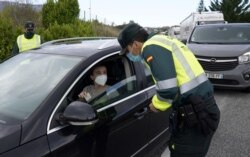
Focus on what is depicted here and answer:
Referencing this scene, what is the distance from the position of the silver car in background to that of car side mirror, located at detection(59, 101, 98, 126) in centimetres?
611

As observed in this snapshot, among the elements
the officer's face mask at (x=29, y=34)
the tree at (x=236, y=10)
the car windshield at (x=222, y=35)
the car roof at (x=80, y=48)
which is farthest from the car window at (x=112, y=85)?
the tree at (x=236, y=10)

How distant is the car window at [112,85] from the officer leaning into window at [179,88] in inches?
19.5

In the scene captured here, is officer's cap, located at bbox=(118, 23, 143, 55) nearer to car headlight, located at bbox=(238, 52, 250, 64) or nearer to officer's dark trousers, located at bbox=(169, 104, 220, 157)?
officer's dark trousers, located at bbox=(169, 104, 220, 157)

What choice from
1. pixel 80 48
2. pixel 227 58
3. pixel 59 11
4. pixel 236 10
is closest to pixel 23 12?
pixel 59 11

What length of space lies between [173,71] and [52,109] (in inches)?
36.3

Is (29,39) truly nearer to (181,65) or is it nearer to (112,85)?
(112,85)

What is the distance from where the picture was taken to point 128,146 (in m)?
3.21

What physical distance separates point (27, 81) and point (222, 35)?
289 inches

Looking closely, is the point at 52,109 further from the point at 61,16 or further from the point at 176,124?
the point at 61,16

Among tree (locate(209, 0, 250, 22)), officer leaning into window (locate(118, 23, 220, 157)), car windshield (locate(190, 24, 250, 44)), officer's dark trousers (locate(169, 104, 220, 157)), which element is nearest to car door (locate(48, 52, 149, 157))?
officer leaning into window (locate(118, 23, 220, 157))

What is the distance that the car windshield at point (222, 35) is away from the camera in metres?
9.05

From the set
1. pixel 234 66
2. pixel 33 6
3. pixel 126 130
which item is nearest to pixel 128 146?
pixel 126 130

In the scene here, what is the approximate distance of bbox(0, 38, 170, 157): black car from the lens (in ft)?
7.75

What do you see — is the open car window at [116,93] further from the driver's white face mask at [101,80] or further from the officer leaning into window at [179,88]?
the officer leaning into window at [179,88]
